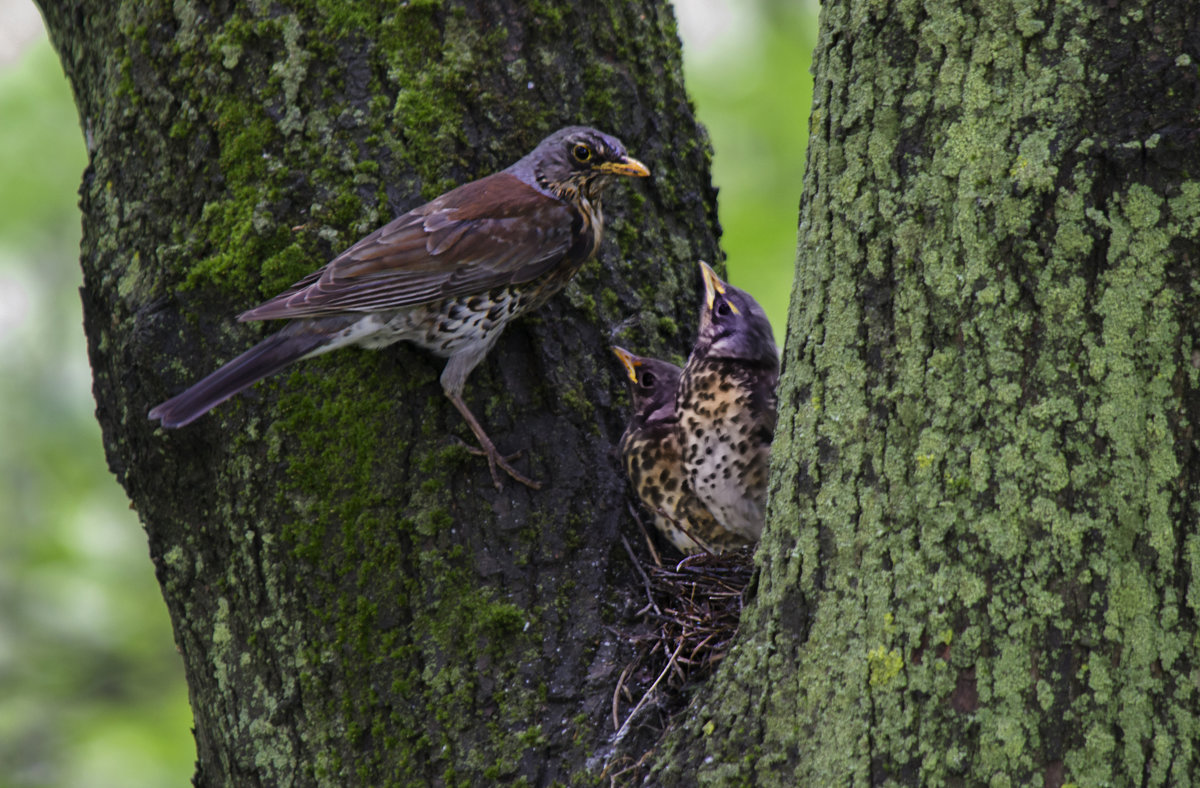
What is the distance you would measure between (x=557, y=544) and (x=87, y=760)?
4026 millimetres

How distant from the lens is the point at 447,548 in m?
2.57

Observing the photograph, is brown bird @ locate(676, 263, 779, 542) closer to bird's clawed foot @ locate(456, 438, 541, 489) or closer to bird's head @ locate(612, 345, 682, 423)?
bird's head @ locate(612, 345, 682, 423)

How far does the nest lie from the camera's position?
231 cm

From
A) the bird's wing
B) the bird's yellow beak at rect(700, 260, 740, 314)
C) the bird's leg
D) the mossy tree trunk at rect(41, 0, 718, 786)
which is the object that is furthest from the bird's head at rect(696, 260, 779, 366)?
the bird's leg

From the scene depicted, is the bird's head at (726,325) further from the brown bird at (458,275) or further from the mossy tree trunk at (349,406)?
the brown bird at (458,275)

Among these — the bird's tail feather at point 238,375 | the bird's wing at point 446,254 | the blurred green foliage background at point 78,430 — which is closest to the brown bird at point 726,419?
the bird's wing at point 446,254

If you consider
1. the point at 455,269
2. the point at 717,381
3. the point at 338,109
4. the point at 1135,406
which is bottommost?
the point at 1135,406

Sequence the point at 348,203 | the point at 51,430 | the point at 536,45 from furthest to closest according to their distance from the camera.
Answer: the point at 51,430 → the point at 536,45 → the point at 348,203

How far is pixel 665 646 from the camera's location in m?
2.54

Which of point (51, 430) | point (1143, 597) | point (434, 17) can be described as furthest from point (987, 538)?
point (51, 430)

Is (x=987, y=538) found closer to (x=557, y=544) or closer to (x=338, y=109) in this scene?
(x=557, y=544)

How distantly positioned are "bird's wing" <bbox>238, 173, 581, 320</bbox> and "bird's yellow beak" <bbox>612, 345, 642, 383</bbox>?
33cm

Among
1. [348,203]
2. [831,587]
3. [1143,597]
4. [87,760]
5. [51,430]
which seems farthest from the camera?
[51,430]

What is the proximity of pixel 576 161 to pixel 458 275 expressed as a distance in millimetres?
515
